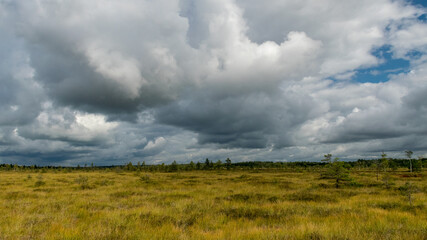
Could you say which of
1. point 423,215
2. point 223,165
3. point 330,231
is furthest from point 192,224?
point 223,165

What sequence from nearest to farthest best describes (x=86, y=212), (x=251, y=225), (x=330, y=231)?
(x=330, y=231)
(x=251, y=225)
(x=86, y=212)

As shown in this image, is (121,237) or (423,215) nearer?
(121,237)

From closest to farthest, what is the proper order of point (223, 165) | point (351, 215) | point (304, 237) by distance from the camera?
point (304, 237) → point (351, 215) → point (223, 165)

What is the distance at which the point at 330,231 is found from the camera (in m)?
7.62

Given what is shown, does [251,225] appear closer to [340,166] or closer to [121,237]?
[121,237]

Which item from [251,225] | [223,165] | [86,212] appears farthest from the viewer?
[223,165]

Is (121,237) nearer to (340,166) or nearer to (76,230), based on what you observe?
(76,230)

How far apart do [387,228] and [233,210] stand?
260 inches

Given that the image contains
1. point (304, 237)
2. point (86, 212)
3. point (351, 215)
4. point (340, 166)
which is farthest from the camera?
point (340, 166)

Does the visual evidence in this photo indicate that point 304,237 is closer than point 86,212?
Yes

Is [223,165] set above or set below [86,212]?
below

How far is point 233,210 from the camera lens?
12062 millimetres

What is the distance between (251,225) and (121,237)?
4911mm

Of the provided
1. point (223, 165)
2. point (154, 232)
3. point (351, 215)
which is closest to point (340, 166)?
point (351, 215)
